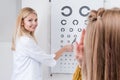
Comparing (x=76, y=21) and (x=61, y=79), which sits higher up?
(x=76, y=21)

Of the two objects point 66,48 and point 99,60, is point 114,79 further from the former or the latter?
point 66,48

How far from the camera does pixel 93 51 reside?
0.70 metres

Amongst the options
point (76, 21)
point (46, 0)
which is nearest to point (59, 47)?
point (76, 21)

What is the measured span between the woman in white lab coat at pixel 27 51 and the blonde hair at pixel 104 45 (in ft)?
4.16

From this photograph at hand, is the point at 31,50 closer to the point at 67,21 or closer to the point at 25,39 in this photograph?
the point at 25,39

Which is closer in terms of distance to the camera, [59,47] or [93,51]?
[93,51]

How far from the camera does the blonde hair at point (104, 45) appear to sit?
2.20ft

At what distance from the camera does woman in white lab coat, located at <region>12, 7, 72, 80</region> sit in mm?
1939

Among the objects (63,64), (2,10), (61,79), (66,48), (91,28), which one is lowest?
(61,79)

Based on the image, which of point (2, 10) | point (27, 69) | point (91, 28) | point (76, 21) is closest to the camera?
point (91, 28)

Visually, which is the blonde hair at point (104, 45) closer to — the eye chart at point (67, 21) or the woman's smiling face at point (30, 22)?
the woman's smiling face at point (30, 22)

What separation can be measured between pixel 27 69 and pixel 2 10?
30.1 inches

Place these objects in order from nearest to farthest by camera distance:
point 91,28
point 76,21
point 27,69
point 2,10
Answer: point 91,28 → point 27,69 → point 76,21 → point 2,10

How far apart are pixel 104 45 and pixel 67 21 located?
1468mm
